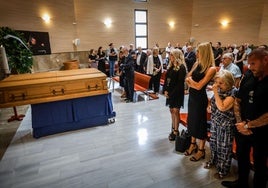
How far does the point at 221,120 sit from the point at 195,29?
12.2 meters

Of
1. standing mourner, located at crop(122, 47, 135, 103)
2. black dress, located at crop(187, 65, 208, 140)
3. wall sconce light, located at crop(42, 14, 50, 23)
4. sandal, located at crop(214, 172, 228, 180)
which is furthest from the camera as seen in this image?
wall sconce light, located at crop(42, 14, 50, 23)

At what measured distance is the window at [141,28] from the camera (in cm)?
1191

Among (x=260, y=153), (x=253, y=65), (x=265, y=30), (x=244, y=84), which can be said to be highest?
(x=265, y=30)

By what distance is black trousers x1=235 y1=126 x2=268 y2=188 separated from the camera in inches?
72.9

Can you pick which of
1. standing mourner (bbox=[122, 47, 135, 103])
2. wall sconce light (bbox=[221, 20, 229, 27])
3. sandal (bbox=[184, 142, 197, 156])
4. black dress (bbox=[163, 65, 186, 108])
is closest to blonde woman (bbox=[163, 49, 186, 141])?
black dress (bbox=[163, 65, 186, 108])

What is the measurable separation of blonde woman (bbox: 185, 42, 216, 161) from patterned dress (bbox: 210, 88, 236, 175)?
0.22m

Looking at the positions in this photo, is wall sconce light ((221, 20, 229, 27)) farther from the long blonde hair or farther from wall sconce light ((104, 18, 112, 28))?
the long blonde hair

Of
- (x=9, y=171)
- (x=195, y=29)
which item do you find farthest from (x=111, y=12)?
(x=9, y=171)

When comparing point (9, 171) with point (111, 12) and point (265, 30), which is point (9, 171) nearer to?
point (111, 12)

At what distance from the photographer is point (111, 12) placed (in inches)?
430

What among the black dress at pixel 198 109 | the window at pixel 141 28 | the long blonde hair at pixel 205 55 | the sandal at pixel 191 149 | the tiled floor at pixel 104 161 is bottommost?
the tiled floor at pixel 104 161

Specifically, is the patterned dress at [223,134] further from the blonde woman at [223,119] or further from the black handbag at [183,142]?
the black handbag at [183,142]

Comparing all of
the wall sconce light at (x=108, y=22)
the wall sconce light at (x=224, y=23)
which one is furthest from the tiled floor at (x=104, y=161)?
the wall sconce light at (x=224, y=23)

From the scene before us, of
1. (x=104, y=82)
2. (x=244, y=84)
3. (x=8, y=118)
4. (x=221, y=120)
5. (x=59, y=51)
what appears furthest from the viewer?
(x=59, y=51)
